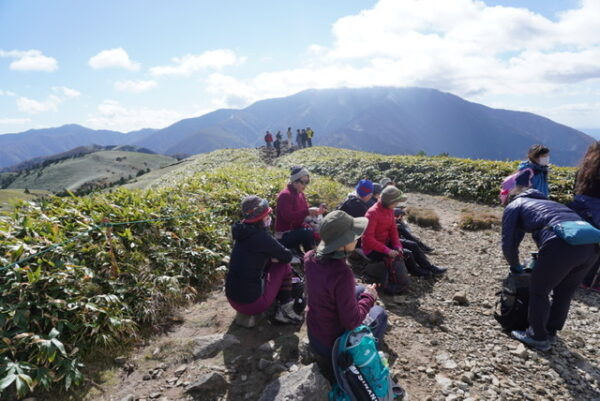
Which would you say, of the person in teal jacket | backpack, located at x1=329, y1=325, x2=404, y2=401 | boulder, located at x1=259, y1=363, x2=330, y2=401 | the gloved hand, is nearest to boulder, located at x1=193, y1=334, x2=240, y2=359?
boulder, located at x1=259, y1=363, x2=330, y2=401

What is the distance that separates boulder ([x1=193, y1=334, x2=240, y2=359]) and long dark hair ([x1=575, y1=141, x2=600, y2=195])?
5.96m

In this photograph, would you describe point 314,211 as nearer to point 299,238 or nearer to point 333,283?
point 299,238

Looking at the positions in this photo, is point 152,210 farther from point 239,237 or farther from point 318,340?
point 318,340

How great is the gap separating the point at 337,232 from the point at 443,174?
15.7 meters

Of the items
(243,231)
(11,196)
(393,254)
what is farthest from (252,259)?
(11,196)

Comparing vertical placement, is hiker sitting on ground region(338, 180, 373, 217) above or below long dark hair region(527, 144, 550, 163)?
below

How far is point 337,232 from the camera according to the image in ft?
10.8

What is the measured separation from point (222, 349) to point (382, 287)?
3433 millimetres

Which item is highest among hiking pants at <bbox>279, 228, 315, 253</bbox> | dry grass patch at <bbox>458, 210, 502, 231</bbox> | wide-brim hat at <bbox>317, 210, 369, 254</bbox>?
wide-brim hat at <bbox>317, 210, 369, 254</bbox>

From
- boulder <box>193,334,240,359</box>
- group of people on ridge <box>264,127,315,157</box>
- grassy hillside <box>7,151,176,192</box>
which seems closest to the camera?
boulder <box>193,334,240,359</box>

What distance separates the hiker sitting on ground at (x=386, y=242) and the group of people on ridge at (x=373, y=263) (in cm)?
2

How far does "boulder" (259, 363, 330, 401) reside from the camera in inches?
125

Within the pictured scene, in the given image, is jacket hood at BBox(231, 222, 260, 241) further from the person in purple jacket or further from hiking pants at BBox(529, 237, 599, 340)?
hiking pants at BBox(529, 237, 599, 340)

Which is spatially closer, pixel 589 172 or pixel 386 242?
pixel 589 172
